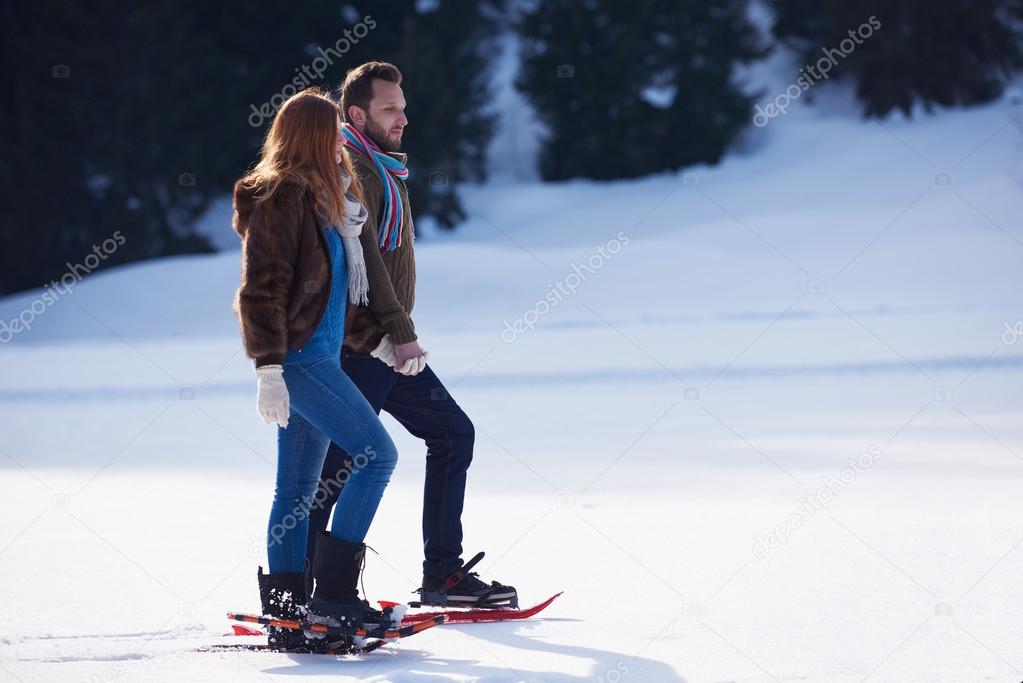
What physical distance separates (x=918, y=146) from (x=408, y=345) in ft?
90.8

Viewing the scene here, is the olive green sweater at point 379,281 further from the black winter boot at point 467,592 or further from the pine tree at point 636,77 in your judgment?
the pine tree at point 636,77

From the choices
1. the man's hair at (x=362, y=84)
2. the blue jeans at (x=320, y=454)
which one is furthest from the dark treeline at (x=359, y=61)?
the blue jeans at (x=320, y=454)

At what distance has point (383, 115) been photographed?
4.23 meters

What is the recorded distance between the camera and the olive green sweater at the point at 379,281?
12.9 feet

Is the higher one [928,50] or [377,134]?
[928,50]

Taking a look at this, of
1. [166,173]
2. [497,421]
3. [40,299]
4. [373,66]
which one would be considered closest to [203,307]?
[40,299]

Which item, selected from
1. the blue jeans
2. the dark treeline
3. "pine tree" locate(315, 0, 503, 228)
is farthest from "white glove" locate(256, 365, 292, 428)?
the dark treeline

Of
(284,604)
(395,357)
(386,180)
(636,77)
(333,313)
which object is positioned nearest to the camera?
(333,313)

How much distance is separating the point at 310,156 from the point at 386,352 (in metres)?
0.67

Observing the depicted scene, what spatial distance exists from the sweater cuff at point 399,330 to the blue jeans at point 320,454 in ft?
0.82

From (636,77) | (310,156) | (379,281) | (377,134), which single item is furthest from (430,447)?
(636,77)

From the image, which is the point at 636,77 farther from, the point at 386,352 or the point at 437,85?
the point at 386,352

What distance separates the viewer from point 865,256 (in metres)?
21.8

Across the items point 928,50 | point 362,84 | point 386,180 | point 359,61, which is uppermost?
point 359,61
